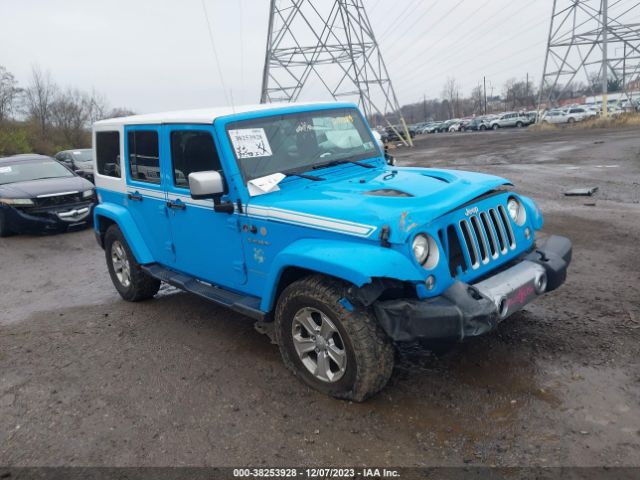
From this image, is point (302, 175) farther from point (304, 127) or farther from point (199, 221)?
point (199, 221)

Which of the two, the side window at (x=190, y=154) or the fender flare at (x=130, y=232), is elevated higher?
the side window at (x=190, y=154)

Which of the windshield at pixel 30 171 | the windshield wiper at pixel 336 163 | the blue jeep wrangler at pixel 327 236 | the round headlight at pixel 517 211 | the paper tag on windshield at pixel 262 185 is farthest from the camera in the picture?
the windshield at pixel 30 171

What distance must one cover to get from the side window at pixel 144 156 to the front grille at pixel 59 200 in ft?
20.1

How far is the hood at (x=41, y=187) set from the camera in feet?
34.3

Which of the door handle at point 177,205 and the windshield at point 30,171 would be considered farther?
the windshield at point 30,171

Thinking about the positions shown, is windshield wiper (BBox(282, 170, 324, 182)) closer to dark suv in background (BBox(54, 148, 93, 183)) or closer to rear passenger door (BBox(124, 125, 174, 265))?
rear passenger door (BBox(124, 125, 174, 265))

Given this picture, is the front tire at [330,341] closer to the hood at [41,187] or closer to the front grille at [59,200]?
the front grille at [59,200]

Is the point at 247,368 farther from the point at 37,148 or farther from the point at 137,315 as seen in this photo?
the point at 37,148

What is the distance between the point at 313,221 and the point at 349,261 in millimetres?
523

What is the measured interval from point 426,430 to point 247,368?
1598 mm

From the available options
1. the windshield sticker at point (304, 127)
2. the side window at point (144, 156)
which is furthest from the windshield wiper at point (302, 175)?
the side window at point (144, 156)

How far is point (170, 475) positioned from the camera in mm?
3061

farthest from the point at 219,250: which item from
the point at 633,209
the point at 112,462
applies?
the point at 633,209

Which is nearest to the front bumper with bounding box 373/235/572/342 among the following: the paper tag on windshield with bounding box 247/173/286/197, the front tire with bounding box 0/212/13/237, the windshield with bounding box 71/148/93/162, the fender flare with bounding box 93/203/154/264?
the paper tag on windshield with bounding box 247/173/286/197
